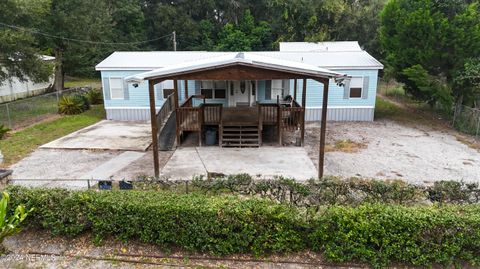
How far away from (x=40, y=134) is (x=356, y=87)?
13410 mm

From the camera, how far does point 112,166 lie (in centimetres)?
920

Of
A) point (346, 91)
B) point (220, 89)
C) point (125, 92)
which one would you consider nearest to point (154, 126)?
point (220, 89)

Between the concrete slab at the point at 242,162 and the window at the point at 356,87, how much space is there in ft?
19.5

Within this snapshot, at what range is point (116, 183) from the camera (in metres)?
7.36

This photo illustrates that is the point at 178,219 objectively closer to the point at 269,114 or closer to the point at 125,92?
the point at 269,114

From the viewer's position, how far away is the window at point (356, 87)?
49.4 feet

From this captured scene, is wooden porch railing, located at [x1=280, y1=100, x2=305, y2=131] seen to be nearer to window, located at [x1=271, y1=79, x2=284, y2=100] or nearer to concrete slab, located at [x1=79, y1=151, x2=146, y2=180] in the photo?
window, located at [x1=271, y1=79, x2=284, y2=100]

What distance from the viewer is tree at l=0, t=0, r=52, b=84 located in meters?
13.9

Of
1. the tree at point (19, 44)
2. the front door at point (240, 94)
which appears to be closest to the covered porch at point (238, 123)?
the front door at point (240, 94)

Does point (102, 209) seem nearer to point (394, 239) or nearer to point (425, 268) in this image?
point (394, 239)

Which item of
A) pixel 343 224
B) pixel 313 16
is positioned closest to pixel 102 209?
pixel 343 224

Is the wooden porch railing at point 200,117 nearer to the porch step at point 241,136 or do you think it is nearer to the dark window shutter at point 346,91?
the porch step at point 241,136

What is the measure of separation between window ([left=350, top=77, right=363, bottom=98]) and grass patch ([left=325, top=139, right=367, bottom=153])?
4.07m

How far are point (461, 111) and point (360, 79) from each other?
4.25 metres
